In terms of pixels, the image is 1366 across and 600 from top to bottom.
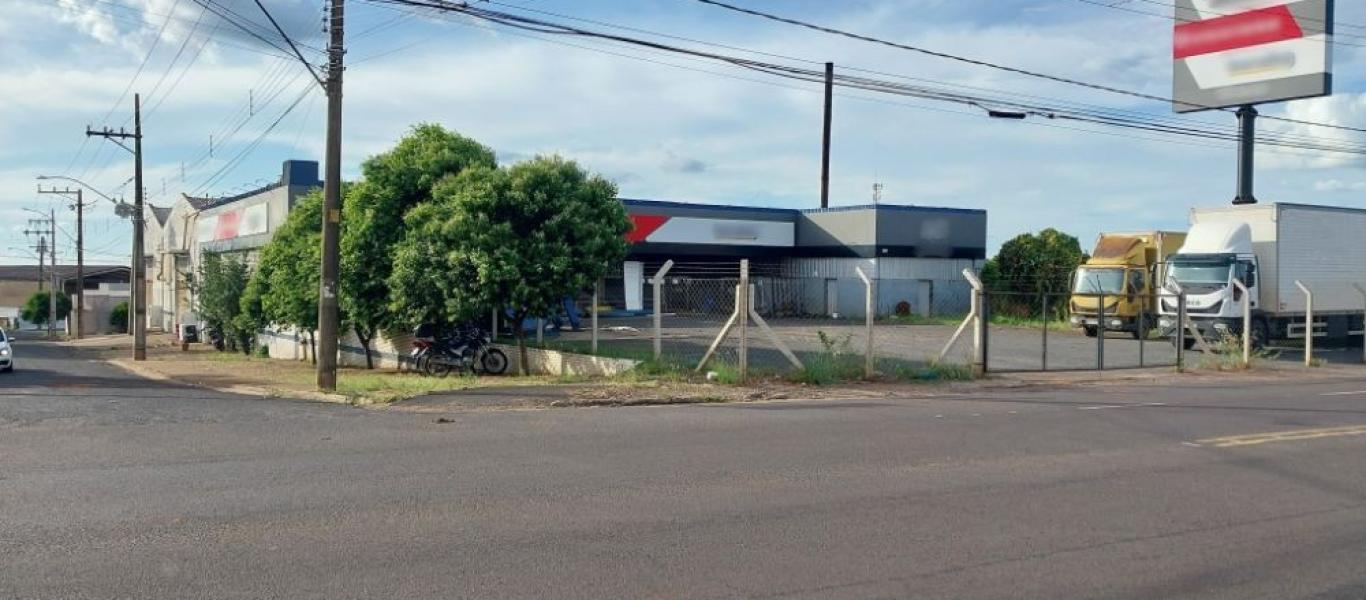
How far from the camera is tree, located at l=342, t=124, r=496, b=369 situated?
24359 millimetres

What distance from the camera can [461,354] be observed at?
930 inches

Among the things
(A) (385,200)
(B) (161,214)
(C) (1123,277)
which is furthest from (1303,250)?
(B) (161,214)

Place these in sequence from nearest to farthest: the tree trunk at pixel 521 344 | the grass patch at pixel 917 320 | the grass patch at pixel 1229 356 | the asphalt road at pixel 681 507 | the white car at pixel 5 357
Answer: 1. the asphalt road at pixel 681 507
2. the tree trunk at pixel 521 344
3. the grass patch at pixel 1229 356
4. the white car at pixel 5 357
5. the grass patch at pixel 917 320

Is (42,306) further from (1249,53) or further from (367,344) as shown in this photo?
(1249,53)

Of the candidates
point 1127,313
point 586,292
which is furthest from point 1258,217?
point 586,292

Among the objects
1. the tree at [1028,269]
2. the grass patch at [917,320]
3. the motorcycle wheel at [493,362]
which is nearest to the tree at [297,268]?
the motorcycle wheel at [493,362]

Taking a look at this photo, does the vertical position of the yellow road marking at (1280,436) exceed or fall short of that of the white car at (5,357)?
it exceeds it

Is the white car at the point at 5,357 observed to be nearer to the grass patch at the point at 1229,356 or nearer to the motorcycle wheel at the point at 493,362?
the motorcycle wheel at the point at 493,362

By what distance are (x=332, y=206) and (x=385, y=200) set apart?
4854 millimetres

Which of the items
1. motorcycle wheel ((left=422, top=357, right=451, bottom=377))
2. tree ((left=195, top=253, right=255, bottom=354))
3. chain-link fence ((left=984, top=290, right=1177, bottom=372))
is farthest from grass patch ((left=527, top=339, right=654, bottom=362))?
tree ((left=195, top=253, right=255, bottom=354))

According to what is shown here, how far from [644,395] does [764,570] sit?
418 inches

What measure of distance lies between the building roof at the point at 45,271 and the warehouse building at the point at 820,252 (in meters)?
72.8

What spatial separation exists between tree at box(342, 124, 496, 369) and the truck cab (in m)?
18.8

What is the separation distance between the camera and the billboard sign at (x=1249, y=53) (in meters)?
35.9
